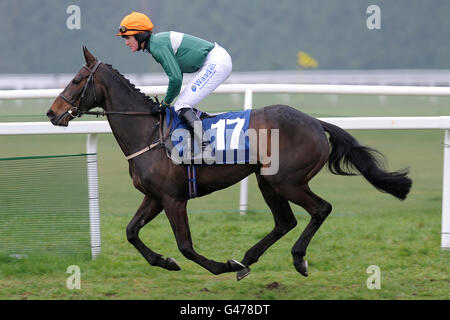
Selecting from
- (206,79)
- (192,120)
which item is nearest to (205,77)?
(206,79)

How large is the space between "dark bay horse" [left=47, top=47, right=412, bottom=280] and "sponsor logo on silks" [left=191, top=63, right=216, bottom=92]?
0.33 metres

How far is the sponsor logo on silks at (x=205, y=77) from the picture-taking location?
470cm

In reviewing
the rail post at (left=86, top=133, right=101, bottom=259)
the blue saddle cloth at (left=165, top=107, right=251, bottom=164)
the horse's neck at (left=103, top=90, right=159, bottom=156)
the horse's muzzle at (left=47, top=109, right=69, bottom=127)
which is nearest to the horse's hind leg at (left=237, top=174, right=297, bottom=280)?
the blue saddle cloth at (left=165, top=107, right=251, bottom=164)

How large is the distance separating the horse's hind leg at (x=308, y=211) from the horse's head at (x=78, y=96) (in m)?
1.53

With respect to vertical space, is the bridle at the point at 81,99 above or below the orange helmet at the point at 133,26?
below

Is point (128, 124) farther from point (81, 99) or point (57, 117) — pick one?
point (57, 117)

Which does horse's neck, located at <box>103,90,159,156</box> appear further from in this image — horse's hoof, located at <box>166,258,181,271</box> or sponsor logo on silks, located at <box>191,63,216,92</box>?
horse's hoof, located at <box>166,258,181,271</box>

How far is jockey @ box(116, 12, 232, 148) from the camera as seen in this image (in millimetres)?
4473

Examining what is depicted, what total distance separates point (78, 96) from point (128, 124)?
39 centimetres

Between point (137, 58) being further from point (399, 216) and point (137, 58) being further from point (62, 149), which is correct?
point (399, 216)

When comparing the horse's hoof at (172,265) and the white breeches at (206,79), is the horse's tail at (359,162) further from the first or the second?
the horse's hoof at (172,265)

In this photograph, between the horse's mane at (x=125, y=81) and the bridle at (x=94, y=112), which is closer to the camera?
the bridle at (x=94, y=112)

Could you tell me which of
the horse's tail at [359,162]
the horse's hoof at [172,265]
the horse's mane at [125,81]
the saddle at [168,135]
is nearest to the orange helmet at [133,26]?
the horse's mane at [125,81]
